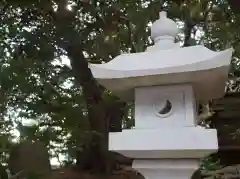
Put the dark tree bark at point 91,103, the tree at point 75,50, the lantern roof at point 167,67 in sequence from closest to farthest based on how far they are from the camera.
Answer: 1. the lantern roof at point 167,67
2. the tree at point 75,50
3. the dark tree bark at point 91,103

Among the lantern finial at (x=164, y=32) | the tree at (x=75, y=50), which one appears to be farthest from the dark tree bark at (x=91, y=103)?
the lantern finial at (x=164, y=32)

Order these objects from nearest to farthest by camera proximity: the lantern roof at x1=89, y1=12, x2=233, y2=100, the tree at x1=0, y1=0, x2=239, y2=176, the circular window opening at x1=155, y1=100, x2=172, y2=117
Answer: the lantern roof at x1=89, y1=12, x2=233, y2=100, the circular window opening at x1=155, y1=100, x2=172, y2=117, the tree at x1=0, y1=0, x2=239, y2=176

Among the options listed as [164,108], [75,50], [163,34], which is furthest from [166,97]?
[75,50]

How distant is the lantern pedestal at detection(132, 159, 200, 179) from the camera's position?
0.98 m

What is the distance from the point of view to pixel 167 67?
0.92 m

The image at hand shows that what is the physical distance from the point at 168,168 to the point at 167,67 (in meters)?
0.30

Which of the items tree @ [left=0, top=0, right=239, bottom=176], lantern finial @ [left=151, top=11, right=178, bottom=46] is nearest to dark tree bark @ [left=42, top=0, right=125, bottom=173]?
tree @ [left=0, top=0, right=239, bottom=176]

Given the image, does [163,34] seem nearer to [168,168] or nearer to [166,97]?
[166,97]

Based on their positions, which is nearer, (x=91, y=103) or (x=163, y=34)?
(x=163, y=34)

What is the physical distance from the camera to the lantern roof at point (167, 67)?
899 millimetres

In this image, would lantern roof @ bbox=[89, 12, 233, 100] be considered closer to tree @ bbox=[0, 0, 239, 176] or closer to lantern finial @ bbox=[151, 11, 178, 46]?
lantern finial @ bbox=[151, 11, 178, 46]

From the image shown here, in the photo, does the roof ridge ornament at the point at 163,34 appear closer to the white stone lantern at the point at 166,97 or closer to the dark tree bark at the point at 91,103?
the white stone lantern at the point at 166,97

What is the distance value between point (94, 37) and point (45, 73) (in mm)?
415

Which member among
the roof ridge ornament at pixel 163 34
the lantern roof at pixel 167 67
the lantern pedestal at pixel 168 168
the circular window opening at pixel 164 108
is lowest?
the lantern pedestal at pixel 168 168
